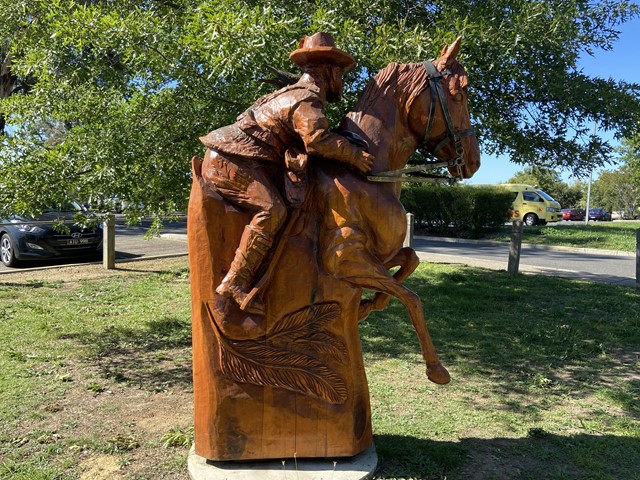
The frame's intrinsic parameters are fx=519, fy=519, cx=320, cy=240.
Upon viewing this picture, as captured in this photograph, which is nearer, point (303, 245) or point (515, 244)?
point (303, 245)

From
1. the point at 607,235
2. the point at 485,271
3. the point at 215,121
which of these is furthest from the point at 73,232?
the point at 607,235

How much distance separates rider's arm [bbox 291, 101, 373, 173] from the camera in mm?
2496

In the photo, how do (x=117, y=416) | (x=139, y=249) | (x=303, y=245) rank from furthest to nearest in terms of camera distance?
(x=139, y=249) < (x=117, y=416) < (x=303, y=245)

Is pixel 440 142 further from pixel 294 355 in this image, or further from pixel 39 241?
pixel 39 241

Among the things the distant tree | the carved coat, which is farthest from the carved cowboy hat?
the distant tree

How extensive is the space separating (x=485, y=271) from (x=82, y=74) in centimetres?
832

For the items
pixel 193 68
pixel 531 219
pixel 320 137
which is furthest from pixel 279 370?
pixel 531 219

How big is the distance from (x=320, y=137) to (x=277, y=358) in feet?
3.95

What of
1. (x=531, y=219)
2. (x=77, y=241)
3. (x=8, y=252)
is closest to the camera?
(x=8, y=252)

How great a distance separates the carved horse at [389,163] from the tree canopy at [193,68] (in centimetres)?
160

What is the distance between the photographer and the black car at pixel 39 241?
1051 centimetres

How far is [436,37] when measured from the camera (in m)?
4.39

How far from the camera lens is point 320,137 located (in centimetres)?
250

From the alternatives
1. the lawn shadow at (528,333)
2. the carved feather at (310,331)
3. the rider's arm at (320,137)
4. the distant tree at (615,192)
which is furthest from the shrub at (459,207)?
the distant tree at (615,192)
